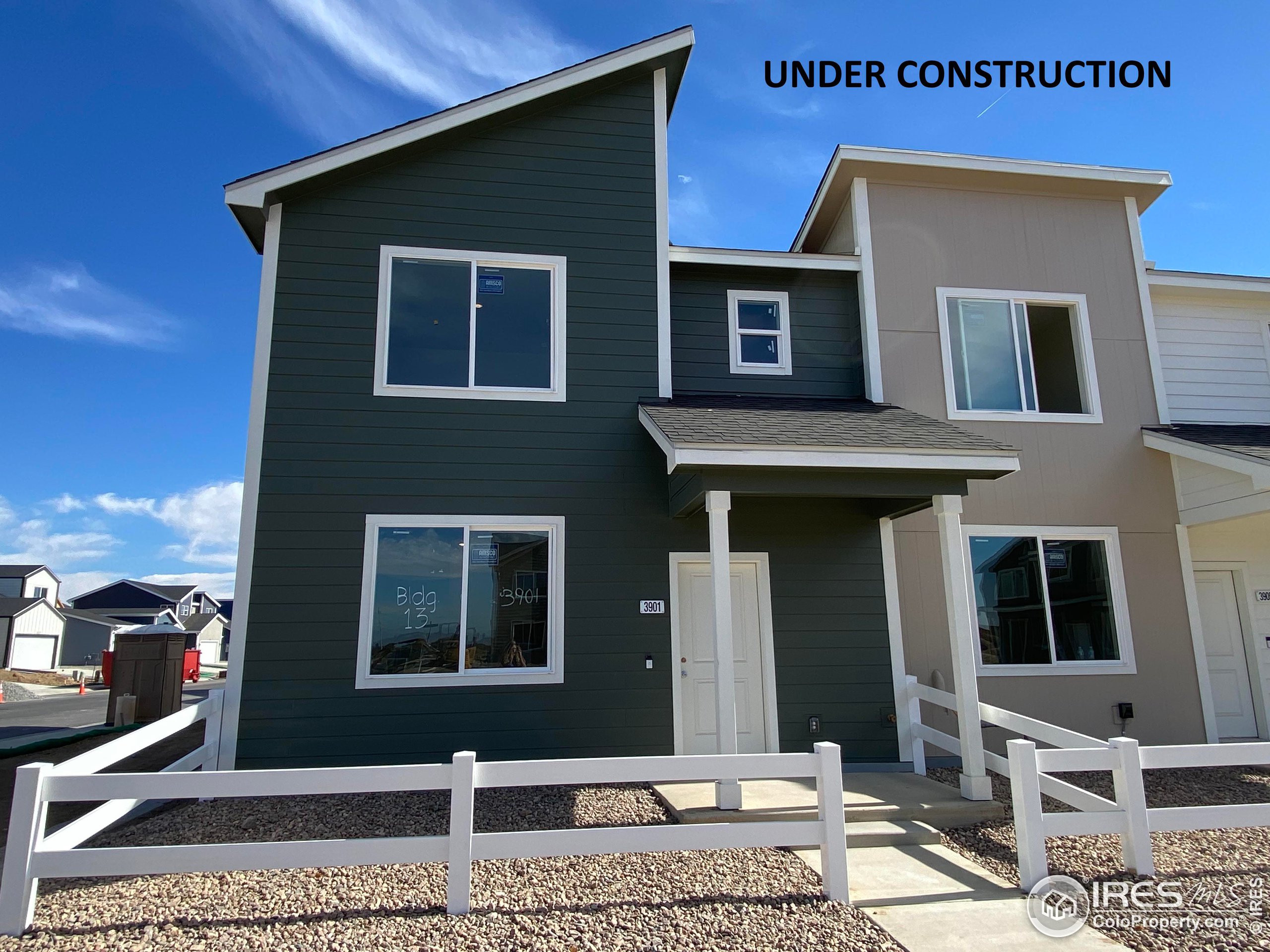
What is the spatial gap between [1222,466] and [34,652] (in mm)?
48138

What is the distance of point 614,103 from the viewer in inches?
315

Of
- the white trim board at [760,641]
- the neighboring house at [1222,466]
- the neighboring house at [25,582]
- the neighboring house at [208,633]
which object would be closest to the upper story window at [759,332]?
the white trim board at [760,641]

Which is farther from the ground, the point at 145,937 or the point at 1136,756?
the point at 1136,756

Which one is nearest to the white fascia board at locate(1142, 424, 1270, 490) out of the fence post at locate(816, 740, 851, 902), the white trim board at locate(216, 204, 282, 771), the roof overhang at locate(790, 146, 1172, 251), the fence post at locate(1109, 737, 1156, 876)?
the roof overhang at locate(790, 146, 1172, 251)

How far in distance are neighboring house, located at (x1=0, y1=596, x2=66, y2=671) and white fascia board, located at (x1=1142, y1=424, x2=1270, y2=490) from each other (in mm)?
45559

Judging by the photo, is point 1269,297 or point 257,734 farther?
point 1269,297

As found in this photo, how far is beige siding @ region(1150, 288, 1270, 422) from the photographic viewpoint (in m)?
9.08

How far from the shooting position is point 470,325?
7375 millimetres

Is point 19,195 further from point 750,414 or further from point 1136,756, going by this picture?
point 1136,756

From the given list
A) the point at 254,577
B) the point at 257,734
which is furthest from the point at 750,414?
the point at 257,734

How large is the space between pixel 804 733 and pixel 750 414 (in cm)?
326

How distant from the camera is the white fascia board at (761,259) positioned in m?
7.96

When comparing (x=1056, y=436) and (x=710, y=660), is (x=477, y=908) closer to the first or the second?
(x=710, y=660)

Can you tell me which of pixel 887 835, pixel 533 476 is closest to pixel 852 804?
pixel 887 835
